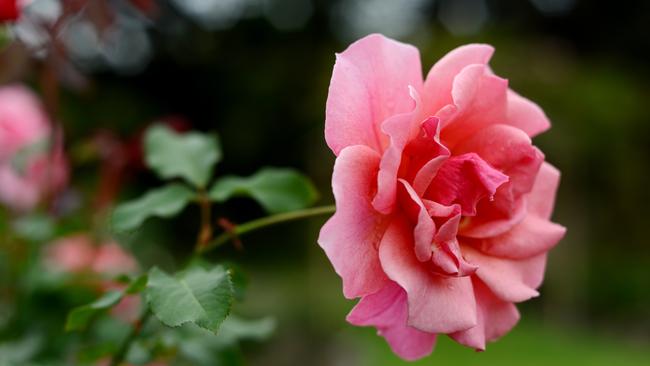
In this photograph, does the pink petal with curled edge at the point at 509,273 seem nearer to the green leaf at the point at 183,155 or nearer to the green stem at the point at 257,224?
the green stem at the point at 257,224

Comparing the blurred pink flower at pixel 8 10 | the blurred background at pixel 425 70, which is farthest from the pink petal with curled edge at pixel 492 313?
the blurred background at pixel 425 70

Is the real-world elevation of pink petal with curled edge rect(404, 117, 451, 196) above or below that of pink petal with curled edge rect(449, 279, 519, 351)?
above

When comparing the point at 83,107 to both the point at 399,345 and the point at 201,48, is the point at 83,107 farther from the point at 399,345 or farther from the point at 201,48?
the point at 399,345

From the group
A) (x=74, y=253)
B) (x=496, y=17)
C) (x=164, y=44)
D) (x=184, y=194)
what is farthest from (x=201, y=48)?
(x=184, y=194)

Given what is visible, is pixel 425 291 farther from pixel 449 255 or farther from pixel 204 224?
pixel 204 224

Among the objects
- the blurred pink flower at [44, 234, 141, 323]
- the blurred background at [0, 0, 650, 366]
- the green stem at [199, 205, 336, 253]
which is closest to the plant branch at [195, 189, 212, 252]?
the green stem at [199, 205, 336, 253]

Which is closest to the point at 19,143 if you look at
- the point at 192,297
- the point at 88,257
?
the point at 88,257

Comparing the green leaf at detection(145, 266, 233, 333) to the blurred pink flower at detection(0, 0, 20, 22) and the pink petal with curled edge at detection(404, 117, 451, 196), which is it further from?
the blurred pink flower at detection(0, 0, 20, 22)
